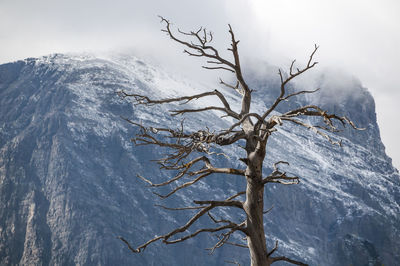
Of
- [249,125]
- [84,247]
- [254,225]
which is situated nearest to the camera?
[254,225]

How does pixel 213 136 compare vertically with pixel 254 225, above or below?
above

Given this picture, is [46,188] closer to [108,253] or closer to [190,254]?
[108,253]

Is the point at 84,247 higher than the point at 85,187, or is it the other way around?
the point at 85,187

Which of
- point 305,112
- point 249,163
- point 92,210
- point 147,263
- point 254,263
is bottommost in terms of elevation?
point 254,263

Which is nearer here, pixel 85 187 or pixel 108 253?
pixel 108 253

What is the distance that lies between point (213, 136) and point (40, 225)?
638 ft

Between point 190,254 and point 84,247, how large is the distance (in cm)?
3759

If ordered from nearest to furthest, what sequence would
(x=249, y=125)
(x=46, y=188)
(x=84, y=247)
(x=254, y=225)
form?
(x=254, y=225) < (x=249, y=125) < (x=84, y=247) < (x=46, y=188)

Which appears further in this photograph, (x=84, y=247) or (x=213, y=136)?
(x=84, y=247)

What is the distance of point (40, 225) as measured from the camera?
189875 millimetres

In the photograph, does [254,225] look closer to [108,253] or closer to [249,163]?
[249,163]

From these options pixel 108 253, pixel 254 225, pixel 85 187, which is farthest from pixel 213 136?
pixel 85 187

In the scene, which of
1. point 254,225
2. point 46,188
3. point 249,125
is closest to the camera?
point 254,225

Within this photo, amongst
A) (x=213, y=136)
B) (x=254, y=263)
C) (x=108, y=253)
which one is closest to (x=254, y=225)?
(x=254, y=263)
